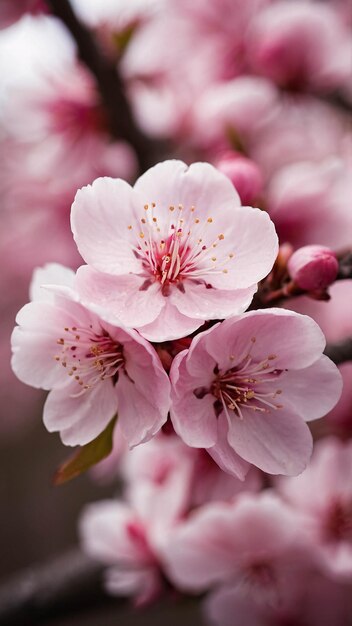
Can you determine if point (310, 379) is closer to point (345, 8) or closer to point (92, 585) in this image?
point (92, 585)

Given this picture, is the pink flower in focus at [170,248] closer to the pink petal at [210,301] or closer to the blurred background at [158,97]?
the pink petal at [210,301]

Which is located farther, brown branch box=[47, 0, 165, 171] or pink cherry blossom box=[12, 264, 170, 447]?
brown branch box=[47, 0, 165, 171]

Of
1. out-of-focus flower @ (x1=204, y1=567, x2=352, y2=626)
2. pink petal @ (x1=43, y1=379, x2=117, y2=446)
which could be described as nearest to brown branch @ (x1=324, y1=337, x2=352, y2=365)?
pink petal @ (x1=43, y1=379, x2=117, y2=446)

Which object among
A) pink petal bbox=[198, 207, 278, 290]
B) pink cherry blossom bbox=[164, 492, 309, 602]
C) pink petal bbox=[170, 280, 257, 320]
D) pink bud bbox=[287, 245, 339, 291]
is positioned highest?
pink petal bbox=[198, 207, 278, 290]

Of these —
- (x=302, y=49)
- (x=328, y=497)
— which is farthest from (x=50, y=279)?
(x=302, y=49)

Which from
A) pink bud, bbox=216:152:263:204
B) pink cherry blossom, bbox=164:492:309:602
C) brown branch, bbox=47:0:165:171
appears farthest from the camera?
brown branch, bbox=47:0:165:171

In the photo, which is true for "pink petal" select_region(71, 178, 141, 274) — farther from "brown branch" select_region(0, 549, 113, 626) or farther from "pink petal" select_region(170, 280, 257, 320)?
"brown branch" select_region(0, 549, 113, 626)

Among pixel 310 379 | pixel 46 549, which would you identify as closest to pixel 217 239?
pixel 310 379
